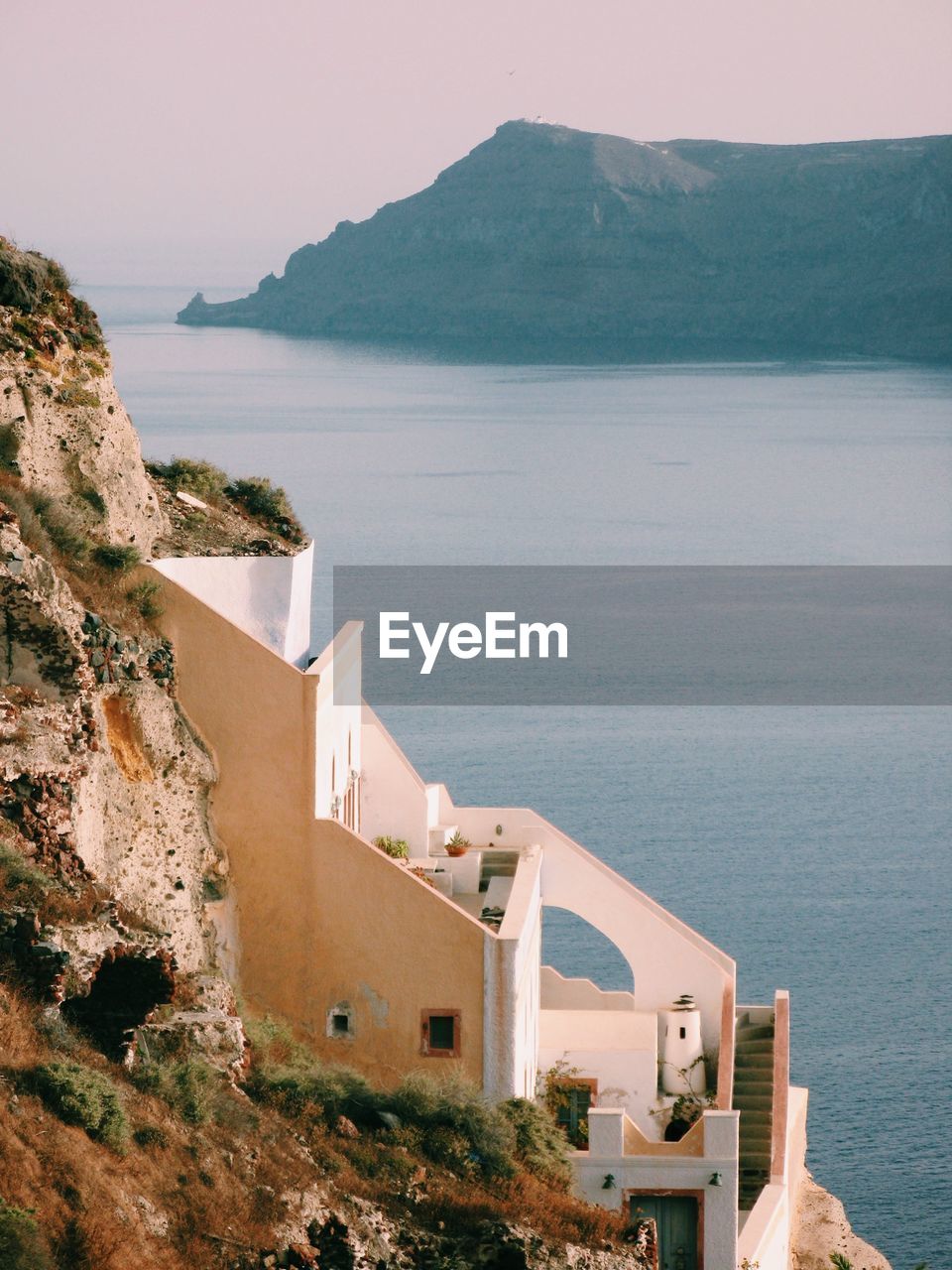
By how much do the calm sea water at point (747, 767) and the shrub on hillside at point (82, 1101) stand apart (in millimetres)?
28699

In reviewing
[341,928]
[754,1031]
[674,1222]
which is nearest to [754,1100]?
[754,1031]

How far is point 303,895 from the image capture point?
22266 millimetres

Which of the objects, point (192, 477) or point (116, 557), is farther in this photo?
point (192, 477)

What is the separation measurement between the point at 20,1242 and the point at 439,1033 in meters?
8.77

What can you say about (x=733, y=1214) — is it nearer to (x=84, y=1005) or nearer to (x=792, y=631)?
(x=84, y=1005)

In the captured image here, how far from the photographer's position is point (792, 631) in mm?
108000

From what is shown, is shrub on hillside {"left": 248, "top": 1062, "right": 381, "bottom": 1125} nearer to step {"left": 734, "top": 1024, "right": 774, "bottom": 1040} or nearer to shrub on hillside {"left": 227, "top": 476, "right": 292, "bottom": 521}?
shrub on hillside {"left": 227, "top": 476, "right": 292, "bottom": 521}

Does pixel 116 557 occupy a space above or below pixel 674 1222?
above

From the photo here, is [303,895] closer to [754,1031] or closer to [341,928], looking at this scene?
[341,928]

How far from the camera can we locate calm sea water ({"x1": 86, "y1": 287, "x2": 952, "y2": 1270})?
49.5 metres

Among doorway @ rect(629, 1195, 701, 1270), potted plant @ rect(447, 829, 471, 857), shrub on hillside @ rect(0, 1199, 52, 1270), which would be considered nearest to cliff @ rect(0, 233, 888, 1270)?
shrub on hillside @ rect(0, 1199, 52, 1270)

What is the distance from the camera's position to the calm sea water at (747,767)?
1949 inches

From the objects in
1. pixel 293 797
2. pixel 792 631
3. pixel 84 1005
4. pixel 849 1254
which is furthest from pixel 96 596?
pixel 792 631

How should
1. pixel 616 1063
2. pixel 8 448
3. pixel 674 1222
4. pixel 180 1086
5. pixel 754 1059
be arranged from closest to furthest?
pixel 180 1086
pixel 8 448
pixel 674 1222
pixel 616 1063
pixel 754 1059
